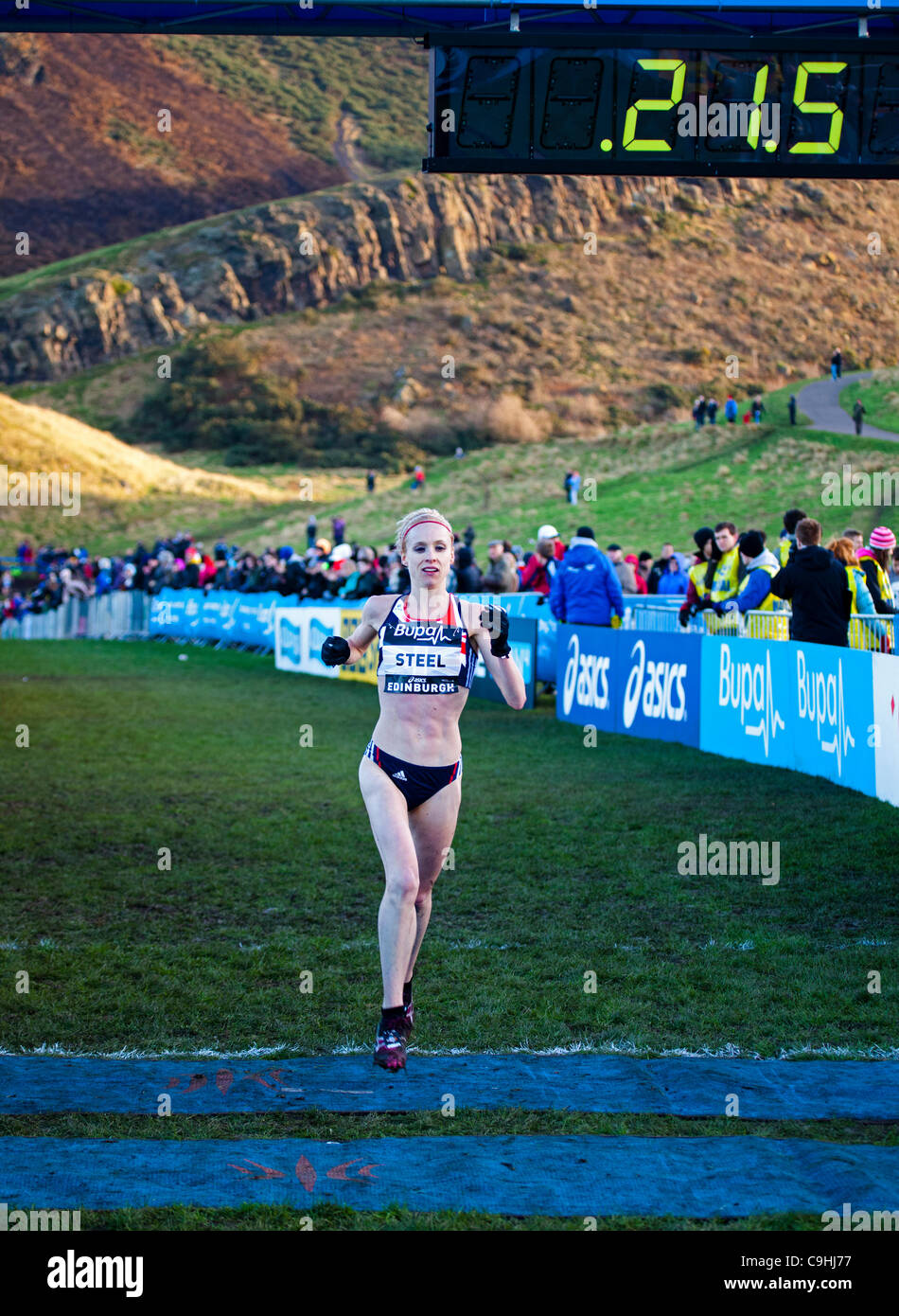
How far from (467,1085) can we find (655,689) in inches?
485

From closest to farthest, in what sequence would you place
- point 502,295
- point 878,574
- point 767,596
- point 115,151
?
1. point 878,574
2. point 767,596
3. point 502,295
4. point 115,151

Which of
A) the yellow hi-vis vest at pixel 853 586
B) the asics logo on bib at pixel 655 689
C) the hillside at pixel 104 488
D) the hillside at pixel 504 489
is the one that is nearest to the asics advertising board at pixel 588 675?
the asics logo on bib at pixel 655 689

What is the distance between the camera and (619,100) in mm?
11094

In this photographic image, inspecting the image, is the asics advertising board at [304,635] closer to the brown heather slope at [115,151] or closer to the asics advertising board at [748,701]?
the asics advertising board at [748,701]

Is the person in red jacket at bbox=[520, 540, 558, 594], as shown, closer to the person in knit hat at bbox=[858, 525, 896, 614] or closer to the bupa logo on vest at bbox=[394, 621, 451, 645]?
the person in knit hat at bbox=[858, 525, 896, 614]

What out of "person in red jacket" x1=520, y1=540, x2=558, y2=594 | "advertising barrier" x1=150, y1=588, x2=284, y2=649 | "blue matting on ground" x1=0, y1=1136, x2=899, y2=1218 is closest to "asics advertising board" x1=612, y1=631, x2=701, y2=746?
"person in red jacket" x1=520, y1=540, x2=558, y2=594

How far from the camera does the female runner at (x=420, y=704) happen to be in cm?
639

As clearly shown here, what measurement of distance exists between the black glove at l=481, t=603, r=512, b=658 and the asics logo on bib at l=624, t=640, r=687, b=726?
10.6 m

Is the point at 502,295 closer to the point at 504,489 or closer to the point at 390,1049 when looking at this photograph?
the point at 504,489

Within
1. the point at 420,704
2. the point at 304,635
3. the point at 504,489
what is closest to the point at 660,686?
the point at 420,704

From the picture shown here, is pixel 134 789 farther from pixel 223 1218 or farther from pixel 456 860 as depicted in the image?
pixel 223 1218

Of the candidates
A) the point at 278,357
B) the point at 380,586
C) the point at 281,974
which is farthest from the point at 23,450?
the point at 281,974

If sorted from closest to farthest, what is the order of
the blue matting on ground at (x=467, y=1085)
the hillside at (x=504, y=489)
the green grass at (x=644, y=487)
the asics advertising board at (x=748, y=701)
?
the blue matting on ground at (x=467, y=1085), the asics advertising board at (x=748, y=701), the green grass at (x=644, y=487), the hillside at (x=504, y=489)

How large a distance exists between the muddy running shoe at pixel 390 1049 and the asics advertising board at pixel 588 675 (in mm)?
12714
